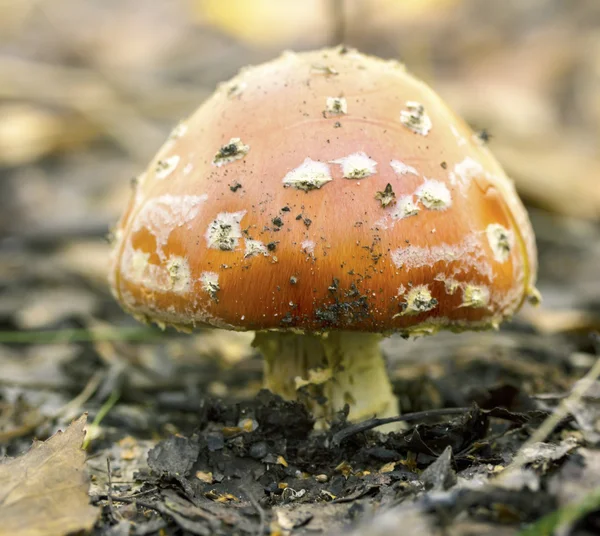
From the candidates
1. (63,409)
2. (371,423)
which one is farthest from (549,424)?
(63,409)

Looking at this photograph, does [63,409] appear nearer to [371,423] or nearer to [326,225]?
[371,423]

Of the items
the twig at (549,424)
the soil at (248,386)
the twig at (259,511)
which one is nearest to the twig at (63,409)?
the soil at (248,386)

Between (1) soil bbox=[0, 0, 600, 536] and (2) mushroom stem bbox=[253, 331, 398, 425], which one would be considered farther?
(2) mushroom stem bbox=[253, 331, 398, 425]

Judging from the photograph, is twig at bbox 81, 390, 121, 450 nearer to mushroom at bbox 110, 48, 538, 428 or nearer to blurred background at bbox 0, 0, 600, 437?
blurred background at bbox 0, 0, 600, 437

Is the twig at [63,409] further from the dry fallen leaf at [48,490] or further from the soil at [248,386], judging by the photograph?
the dry fallen leaf at [48,490]

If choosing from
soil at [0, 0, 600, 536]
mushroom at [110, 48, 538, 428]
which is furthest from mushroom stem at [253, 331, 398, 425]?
soil at [0, 0, 600, 536]

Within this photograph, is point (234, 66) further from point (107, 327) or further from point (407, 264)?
point (407, 264)

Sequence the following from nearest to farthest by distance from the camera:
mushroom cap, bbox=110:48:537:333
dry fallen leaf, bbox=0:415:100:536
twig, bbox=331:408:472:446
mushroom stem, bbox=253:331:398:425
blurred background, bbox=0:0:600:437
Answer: dry fallen leaf, bbox=0:415:100:536 < mushroom cap, bbox=110:48:537:333 < twig, bbox=331:408:472:446 < mushroom stem, bbox=253:331:398:425 < blurred background, bbox=0:0:600:437
